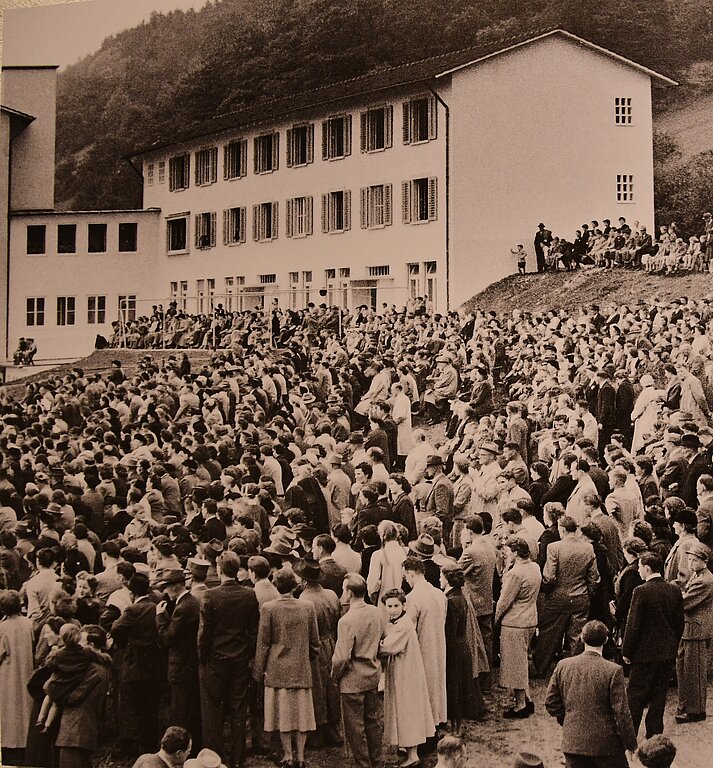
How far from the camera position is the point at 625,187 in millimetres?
6688

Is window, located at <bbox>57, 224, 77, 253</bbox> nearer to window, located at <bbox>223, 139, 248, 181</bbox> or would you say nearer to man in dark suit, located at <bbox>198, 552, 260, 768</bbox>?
window, located at <bbox>223, 139, 248, 181</bbox>

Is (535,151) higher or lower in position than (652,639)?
higher

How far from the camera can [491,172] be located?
7.04 metres

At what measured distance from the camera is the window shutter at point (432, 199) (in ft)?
23.8

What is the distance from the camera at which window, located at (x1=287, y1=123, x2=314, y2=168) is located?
26.1 ft

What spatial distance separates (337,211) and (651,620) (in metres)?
4.05

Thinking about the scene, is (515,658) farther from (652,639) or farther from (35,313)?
(35,313)

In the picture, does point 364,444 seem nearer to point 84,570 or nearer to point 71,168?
point 84,570

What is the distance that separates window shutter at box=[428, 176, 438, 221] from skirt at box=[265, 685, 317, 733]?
351 centimetres

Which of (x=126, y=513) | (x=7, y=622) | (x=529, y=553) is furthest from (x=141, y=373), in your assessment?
(x=529, y=553)

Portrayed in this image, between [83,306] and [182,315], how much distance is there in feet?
2.68

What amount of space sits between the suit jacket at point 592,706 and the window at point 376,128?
4.42 metres

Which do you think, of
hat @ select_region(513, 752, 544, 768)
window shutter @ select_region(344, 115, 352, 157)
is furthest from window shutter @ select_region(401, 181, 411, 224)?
hat @ select_region(513, 752, 544, 768)

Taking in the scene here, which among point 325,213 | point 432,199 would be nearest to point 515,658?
point 432,199
